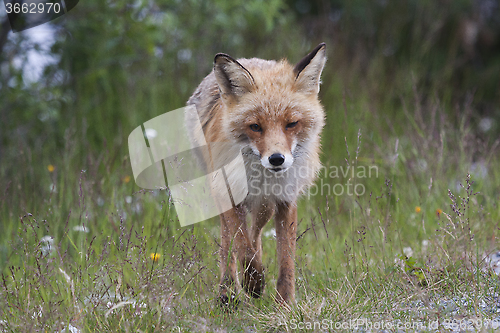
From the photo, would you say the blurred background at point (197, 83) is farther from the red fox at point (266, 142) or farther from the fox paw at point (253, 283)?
the fox paw at point (253, 283)

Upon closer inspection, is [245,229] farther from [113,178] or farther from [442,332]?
[113,178]

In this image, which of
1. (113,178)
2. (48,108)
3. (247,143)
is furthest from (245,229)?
(48,108)

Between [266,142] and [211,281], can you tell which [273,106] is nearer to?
[266,142]

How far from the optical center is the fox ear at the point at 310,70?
3363 mm

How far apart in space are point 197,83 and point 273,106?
4368 millimetres

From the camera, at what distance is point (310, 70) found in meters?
3.44

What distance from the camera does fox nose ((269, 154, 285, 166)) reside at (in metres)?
2.95

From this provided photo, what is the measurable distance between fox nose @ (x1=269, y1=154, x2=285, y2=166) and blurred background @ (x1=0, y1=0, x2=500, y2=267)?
3.24ft
